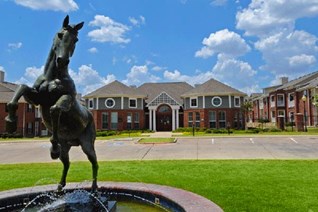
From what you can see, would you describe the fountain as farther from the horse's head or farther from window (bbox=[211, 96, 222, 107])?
window (bbox=[211, 96, 222, 107])

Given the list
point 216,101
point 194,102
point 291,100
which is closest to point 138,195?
point 216,101

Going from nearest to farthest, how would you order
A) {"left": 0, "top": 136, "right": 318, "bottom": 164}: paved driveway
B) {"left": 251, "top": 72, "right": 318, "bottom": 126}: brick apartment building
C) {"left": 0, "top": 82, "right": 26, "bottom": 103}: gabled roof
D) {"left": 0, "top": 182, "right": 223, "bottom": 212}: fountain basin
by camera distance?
{"left": 0, "top": 182, "right": 223, "bottom": 212}: fountain basin < {"left": 0, "top": 136, "right": 318, "bottom": 164}: paved driveway < {"left": 251, "top": 72, "right": 318, "bottom": 126}: brick apartment building < {"left": 0, "top": 82, "right": 26, "bottom": 103}: gabled roof

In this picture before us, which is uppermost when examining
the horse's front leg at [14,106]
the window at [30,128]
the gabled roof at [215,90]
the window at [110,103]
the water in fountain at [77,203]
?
the gabled roof at [215,90]

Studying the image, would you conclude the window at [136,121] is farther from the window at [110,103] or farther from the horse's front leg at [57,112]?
the horse's front leg at [57,112]

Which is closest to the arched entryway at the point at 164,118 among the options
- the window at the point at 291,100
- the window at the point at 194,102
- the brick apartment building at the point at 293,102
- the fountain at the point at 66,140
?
the window at the point at 194,102

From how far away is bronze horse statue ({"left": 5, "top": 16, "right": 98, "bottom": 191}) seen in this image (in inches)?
175

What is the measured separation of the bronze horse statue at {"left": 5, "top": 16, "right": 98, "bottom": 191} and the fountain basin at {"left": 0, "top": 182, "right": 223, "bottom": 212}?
7.72 ft

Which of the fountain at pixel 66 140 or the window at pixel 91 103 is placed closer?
the fountain at pixel 66 140

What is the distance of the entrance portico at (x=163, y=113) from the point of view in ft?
166

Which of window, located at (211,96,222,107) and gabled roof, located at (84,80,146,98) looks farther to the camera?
gabled roof, located at (84,80,146,98)

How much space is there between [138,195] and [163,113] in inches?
1748

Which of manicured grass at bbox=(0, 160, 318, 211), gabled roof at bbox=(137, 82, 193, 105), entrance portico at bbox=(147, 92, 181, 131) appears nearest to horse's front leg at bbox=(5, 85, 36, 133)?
manicured grass at bbox=(0, 160, 318, 211)

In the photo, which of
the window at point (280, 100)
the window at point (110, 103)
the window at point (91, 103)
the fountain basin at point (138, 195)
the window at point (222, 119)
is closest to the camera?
the fountain basin at point (138, 195)

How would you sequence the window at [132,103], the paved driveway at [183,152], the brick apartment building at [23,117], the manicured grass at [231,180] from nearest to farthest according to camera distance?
the manicured grass at [231,180], the paved driveway at [183,152], the brick apartment building at [23,117], the window at [132,103]
